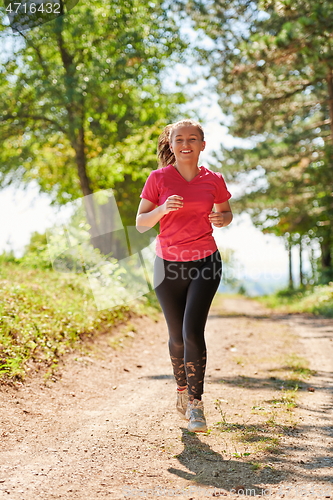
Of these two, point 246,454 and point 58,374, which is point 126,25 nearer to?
point 58,374

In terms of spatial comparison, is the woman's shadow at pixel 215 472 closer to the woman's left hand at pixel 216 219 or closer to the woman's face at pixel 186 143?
the woman's left hand at pixel 216 219

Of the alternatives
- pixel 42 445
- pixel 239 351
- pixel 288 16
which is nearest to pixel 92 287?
pixel 239 351

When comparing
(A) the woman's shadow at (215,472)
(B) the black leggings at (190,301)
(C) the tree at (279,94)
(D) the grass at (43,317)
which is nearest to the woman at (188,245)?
(B) the black leggings at (190,301)

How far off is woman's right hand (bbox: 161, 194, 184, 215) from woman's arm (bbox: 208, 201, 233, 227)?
0.34 metres

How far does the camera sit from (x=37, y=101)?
43.9 feet

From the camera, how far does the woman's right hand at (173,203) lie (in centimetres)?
361

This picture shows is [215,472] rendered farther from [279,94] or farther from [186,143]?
[279,94]

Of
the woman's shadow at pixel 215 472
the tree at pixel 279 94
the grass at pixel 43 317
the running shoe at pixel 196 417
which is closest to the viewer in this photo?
the woman's shadow at pixel 215 472

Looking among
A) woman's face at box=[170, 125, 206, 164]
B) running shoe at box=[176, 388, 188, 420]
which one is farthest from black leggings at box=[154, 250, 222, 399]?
woman's face at box=[170, 125, 206, 164]

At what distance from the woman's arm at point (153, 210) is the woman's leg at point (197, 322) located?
534 mm

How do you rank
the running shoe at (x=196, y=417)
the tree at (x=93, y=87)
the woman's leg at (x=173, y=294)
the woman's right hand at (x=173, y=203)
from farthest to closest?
1. the tree at (x=93, y=87)
2. the woman's leg at (x=173, y=294)
3. the running shoe at (x=196, y=417)
4. the woman's right hand at (x=173, y=203)

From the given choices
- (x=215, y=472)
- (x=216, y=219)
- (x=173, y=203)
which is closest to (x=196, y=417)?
(x=215, y=472)

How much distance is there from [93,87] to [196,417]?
10596 millimetres

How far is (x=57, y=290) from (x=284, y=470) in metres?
6.09
